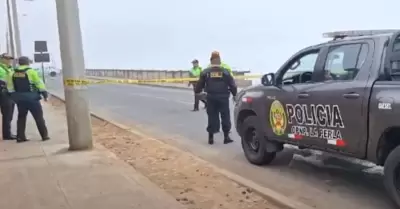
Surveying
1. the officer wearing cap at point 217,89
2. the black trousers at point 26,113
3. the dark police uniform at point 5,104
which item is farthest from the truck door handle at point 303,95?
the dark police uniform at point 5,104

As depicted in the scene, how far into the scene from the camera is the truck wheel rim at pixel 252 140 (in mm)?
7977

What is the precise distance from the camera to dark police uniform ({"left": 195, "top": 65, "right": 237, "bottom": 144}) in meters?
9.95

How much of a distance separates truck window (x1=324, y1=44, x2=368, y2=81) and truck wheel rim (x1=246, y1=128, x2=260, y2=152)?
1.89 meters

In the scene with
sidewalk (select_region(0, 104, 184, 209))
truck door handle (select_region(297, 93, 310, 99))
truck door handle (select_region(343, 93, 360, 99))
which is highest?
truck door handle (select_region(343, 93, 360, 99))

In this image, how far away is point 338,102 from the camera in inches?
236

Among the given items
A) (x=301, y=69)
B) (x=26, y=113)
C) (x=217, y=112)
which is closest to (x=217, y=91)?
(x=217, y=112)

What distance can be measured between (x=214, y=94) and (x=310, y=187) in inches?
152

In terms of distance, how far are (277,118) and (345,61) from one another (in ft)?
4.74

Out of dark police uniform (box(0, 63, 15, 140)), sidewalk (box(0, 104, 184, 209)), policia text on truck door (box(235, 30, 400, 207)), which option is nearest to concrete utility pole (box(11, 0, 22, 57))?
dark police uniform (box(0, 63, 15, 140))

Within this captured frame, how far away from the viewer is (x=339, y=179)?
6.87 metres

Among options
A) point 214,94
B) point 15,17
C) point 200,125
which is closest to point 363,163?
point 214,94

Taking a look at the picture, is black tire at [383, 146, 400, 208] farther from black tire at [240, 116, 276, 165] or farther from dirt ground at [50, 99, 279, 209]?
black tire at [240, 116, 276, 165]

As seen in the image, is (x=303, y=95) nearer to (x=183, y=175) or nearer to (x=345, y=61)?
(x=345, y=61)

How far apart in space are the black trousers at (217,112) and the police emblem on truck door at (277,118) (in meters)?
2.63
